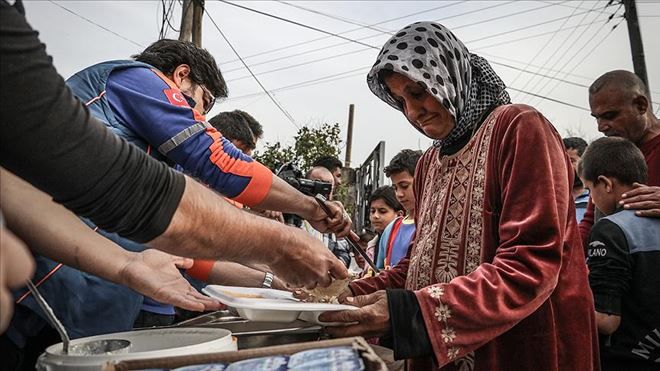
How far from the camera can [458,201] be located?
59.7 inches

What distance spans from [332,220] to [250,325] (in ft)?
3.42

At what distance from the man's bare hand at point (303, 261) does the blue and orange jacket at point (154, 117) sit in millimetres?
811

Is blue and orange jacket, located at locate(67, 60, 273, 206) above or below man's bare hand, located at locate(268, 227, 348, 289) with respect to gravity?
above

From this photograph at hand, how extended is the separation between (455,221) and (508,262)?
29 centimetres

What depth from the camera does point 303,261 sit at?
3.67 ft

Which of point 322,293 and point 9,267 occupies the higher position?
point 9,267

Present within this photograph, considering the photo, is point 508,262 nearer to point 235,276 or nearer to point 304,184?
point 235,276

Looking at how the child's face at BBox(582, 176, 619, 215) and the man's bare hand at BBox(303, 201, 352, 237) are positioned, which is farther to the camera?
the child's face at BBox(582, 176, 619, 215)

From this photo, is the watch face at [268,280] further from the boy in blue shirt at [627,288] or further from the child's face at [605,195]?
the child's face at [605,195]

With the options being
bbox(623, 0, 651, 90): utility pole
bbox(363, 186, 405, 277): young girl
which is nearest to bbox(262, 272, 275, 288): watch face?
bbox(363, 186, 405, 277): young girl

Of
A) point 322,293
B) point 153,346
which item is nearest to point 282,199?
point 322,293

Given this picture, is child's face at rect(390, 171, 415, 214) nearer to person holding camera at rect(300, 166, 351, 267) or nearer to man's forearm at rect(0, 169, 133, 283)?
person holding camera at rect(300, 166, 351, 267)

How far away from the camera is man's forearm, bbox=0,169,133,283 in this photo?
1.08 meters

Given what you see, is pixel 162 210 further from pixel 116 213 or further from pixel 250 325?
pixel 250 325
